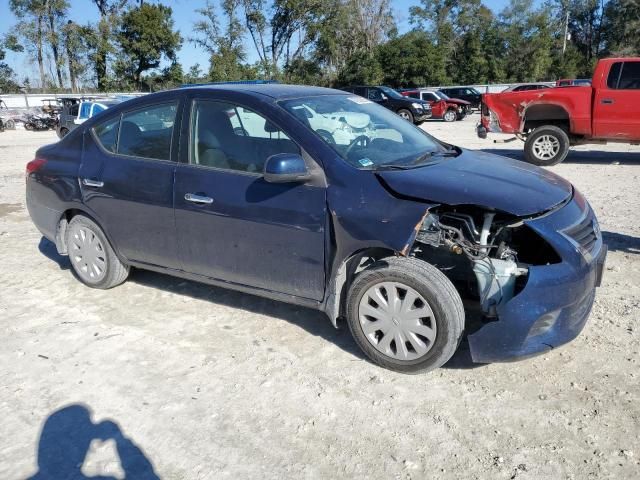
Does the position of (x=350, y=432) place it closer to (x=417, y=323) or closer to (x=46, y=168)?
(x=417, y=323)

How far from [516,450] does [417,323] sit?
860 millimetres

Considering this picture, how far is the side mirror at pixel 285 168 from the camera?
3.38 meters

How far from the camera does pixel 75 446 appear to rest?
2908mm

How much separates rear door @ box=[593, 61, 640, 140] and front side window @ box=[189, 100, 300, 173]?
8765 mm

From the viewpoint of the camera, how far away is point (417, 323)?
3.32 m

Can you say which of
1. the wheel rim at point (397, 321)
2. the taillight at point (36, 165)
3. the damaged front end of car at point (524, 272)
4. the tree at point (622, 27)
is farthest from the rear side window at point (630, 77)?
the tree at point (622, 27)

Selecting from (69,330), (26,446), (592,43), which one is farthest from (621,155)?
(592,43)

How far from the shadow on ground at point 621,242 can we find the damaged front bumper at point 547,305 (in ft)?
8.63

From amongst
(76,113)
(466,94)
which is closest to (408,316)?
(76,113)

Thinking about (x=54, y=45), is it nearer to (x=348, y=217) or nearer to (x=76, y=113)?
(x=76, y=113)

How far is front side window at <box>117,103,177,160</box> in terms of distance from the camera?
4203 mm

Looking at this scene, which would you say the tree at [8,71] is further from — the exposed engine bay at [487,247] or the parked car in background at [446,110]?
the exposed engine bay at [487,247]

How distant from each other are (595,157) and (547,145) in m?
2.17

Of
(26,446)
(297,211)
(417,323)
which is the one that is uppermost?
(297,211)
